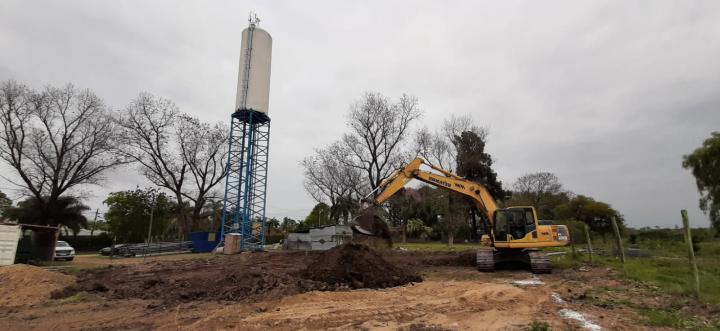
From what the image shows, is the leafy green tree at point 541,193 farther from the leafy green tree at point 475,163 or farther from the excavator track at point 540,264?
the excavator track at point 540,264

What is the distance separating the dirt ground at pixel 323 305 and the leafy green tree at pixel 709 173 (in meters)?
21.7

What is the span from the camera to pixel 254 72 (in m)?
30.7

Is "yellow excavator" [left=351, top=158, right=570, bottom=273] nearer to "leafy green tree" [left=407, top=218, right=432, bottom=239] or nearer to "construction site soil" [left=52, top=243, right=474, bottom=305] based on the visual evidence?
"construction site soil" [left=52, top=243, right=474, bottom=305]

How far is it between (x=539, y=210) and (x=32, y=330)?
179 ft

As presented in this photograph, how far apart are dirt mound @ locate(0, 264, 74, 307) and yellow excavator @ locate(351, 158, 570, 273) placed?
359 inches

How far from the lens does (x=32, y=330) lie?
698 centimetres

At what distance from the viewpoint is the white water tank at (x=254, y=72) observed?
3023 cm

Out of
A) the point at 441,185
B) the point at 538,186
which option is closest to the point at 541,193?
the point at 538,186

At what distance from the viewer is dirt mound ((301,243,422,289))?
35.3ft

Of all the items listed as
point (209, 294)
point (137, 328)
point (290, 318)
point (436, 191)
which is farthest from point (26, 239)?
point (436, 191)

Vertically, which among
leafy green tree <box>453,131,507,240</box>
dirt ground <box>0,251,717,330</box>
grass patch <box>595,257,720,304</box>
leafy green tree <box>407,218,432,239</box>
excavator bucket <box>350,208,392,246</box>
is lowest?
dirt ground <box>0,251,717,330</box>

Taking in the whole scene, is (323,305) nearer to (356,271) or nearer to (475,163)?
(356,271)

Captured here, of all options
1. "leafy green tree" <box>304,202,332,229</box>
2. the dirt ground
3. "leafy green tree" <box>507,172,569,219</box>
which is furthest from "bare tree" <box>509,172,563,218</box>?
the dirt ground

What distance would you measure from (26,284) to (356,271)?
892 centimetres
